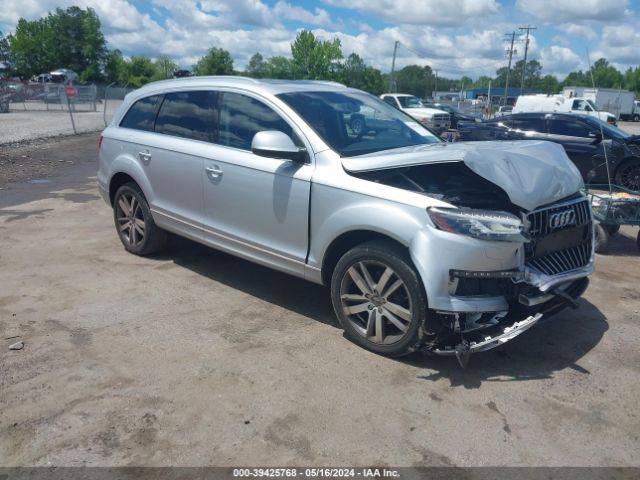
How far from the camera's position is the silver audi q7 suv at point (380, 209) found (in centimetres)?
364

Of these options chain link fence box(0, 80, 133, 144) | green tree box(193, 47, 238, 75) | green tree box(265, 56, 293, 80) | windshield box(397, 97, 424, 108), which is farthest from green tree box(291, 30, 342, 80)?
windshield box(397, 97, 424, 108)

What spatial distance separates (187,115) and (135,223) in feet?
4.68

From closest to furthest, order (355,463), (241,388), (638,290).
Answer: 1. (355,463)
2. (241,388)
3. (638,290)

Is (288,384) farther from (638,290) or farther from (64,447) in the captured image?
(638,290)

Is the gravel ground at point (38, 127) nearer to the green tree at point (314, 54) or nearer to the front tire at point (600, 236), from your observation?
the front tire at point (600, 236)

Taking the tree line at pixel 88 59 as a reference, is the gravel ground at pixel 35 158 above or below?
below

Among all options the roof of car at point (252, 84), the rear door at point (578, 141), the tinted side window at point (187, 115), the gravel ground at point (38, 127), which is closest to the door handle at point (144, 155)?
the tinted side window at point (187, 115)

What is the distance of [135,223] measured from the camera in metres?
6.16

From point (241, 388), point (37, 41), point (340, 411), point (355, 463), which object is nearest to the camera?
point (355, 463)

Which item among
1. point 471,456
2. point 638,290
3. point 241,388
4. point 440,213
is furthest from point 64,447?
point 638,290

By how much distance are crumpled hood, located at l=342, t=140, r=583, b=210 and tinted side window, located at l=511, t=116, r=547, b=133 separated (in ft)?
29.2

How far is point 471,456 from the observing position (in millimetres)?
3018

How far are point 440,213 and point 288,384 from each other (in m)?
1.46

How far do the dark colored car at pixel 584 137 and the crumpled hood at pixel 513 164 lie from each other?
7.26m
